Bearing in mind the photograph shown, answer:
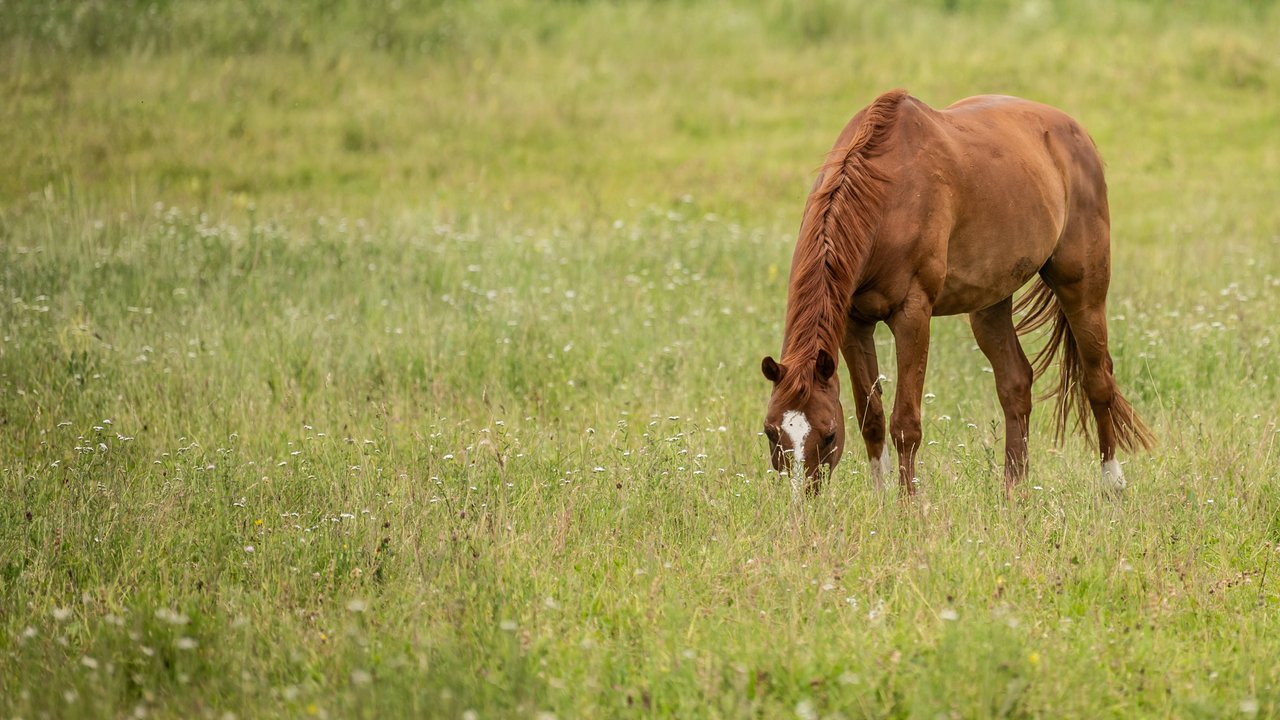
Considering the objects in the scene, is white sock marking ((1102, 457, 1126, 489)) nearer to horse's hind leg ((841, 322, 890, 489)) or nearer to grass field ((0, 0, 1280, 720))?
grass field ((0, 0, 1280, 720))

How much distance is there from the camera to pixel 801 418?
471 cm

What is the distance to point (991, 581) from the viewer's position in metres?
4.39

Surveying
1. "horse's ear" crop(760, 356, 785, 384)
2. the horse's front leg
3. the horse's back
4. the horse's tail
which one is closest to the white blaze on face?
"horse's ear" crop(760, 356, 785, 384)

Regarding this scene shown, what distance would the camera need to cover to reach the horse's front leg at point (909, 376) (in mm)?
5258

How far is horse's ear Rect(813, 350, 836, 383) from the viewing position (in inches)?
187

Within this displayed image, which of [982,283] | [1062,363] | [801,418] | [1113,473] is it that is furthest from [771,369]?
[1062,363]

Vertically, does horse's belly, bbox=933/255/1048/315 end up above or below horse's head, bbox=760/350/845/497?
above

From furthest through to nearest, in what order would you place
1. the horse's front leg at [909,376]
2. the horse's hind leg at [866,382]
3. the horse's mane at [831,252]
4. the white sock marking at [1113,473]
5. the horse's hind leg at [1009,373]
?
the horse's hind leg at [1009,373] < the white sock marking at [1113,473] < the horse's hind leg at [866,382] < the horse's front leg at [909,376] < the horse's mane at [831,252]

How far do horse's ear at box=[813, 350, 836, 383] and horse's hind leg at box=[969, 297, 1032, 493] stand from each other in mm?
1669

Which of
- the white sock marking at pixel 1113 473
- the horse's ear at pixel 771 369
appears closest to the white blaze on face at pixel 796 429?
the horse's ear at pixel 771 369

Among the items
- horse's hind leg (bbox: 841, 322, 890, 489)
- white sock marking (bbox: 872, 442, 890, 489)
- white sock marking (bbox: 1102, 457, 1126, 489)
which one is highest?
horse's hind leg (bbox: 841, 322, 890, 489)

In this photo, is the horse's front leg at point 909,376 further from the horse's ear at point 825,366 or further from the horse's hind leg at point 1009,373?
the horse's hind leg at point 1009,373

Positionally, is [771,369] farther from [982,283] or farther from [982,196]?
[982,196]

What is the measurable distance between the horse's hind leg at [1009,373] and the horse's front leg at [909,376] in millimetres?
897
